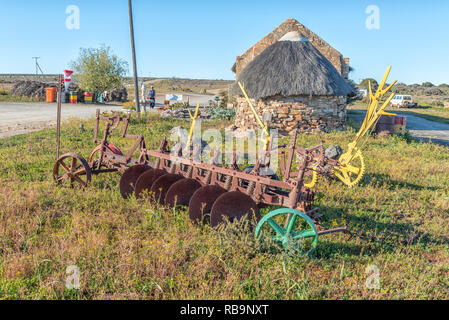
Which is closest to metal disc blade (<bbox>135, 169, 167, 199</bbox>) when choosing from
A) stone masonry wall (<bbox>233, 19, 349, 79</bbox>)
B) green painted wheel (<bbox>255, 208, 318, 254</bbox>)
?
green painted wheel (<bbox>255, 208, 318, 254</bbox>)

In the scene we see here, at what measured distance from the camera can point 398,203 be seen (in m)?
6.30

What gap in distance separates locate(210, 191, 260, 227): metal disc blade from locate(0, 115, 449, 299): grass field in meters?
0.21

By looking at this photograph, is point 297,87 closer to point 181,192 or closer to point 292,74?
point 292,74

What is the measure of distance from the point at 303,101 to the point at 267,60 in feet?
7.91

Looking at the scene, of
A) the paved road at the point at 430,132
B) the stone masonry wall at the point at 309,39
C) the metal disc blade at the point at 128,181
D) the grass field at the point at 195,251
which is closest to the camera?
the grass field at the point at 195,251

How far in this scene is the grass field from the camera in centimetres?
337

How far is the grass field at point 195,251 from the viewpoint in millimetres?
3367

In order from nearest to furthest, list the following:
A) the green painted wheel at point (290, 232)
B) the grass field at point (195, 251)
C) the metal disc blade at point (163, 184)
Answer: the grass field at point (195, 251)
the green painted wheel at point (290, 232)
the metal disc blade at point (163, 184)

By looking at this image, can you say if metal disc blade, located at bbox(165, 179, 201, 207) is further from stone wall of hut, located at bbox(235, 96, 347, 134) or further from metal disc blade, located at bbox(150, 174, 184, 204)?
stone wall of hut, located at bbox(235, 96, 347, 134)

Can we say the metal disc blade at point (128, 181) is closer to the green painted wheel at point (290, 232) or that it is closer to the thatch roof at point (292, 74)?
the green painted wheel at point (290, 232)

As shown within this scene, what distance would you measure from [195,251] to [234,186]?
1230 millimetres

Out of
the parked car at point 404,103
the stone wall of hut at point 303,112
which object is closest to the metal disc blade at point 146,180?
the stone wall of hut at point 303,112

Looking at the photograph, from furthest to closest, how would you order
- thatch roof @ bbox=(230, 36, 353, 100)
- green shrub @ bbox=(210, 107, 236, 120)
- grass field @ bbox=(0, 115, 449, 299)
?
green shrub @ bbox=(210, 107, 236, 120) → thatch roof @ bbox=(230, 36, 353, 100) → grass field @ bbox=(0, 115, 449, 299)

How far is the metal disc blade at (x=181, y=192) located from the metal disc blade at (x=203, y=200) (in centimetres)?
44
